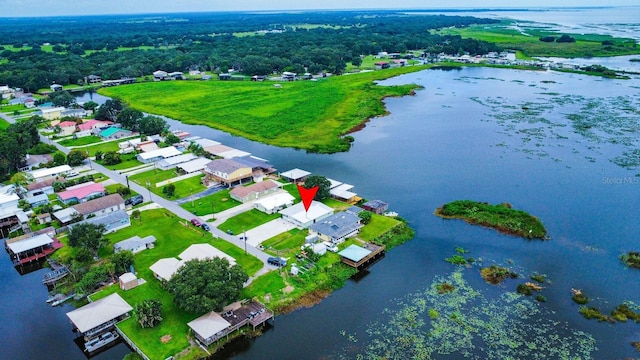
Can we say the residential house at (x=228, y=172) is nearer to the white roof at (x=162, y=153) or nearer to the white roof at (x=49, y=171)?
the white roof at (x=162, y=153)

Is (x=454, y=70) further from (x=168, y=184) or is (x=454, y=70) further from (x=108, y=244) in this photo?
(x=108, y=244)

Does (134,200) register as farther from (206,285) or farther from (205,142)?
(206,285)

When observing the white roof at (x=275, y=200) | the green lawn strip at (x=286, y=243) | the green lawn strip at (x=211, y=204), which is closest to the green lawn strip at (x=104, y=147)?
the green lawn strip at (x=211, y=204)

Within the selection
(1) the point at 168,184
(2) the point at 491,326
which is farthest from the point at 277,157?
(2) the point at 491,326

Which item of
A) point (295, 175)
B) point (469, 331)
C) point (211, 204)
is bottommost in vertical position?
point (469, 331)

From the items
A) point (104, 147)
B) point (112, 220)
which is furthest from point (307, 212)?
point (104, 147)

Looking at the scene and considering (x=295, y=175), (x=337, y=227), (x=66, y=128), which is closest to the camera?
(x=337, y=227)

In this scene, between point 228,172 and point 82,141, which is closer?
point 228,172
